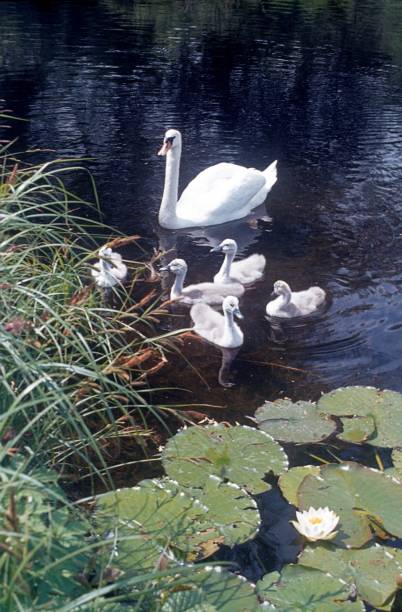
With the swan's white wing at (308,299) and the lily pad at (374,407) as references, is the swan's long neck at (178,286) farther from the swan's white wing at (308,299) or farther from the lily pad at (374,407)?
the lily pad at (374,407)

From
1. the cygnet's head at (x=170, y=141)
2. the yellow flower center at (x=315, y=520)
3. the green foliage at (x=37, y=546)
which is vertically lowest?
the yellow flower center at (x=315, y=520)

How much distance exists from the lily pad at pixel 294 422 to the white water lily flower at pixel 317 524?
38.0 inches

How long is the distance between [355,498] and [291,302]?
2647mm

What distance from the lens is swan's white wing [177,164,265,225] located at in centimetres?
864

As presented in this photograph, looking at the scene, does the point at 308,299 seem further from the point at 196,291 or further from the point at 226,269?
the point at 196,291

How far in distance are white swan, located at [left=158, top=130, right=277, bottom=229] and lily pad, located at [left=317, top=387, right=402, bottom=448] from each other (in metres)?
3.73

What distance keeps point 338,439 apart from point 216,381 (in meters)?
1.11

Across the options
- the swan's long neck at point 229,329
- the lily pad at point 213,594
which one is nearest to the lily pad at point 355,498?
the lily pad at point 213,594

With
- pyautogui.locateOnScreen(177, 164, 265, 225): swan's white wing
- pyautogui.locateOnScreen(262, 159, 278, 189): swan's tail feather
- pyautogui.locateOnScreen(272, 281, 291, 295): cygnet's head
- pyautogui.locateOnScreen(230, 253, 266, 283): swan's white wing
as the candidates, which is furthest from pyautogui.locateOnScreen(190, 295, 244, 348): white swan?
pyautogui.locateOnScreen(262, 159, 278, 189): swan's tail feather

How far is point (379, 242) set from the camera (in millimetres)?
7977

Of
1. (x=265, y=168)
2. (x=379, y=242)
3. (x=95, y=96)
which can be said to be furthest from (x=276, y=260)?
(x=95, y=96)

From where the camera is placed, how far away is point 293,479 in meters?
4.28

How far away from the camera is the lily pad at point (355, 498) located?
386 cm

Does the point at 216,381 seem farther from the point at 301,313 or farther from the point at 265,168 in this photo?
the point at 265,168
